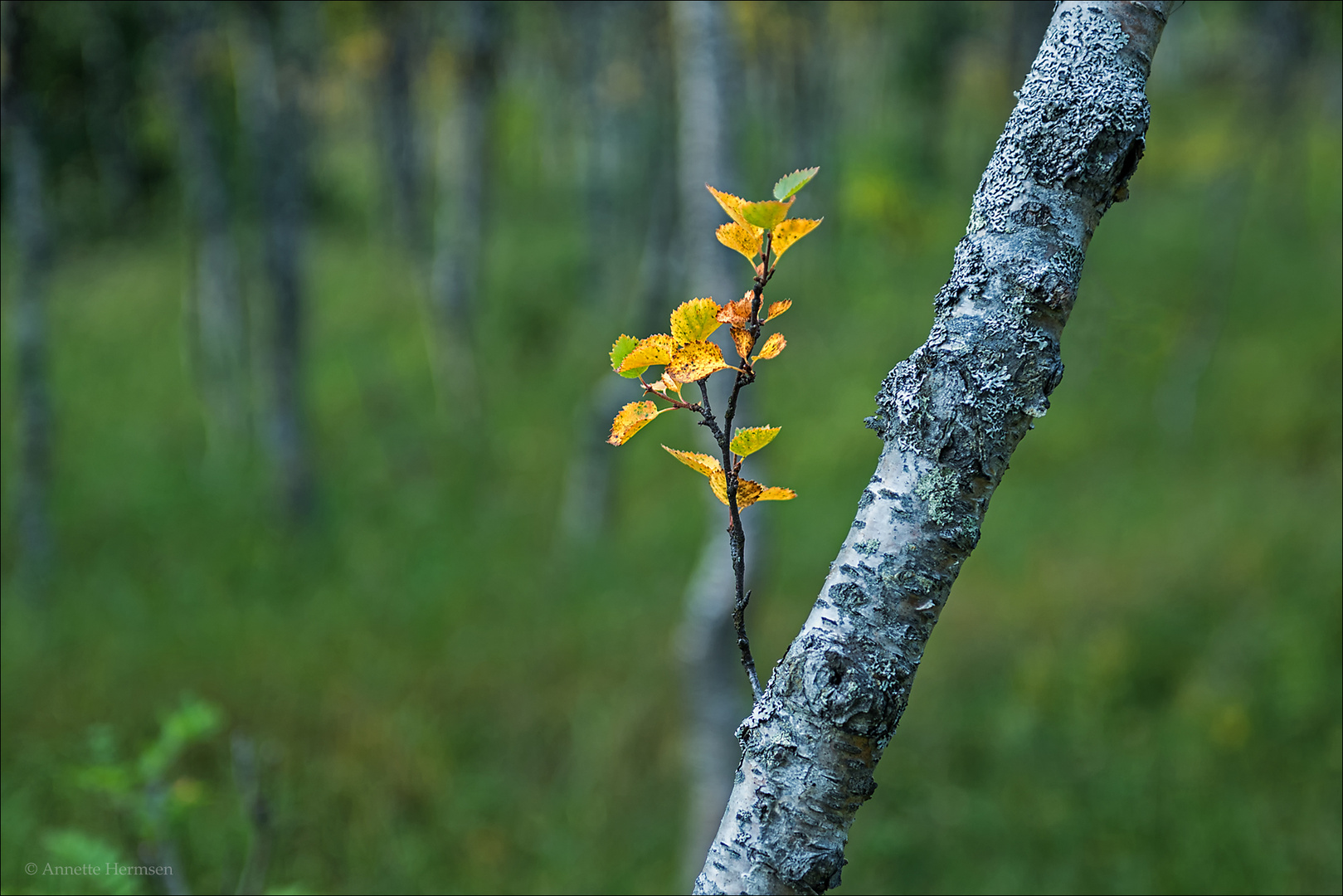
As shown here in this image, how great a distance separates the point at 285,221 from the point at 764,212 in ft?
17.1

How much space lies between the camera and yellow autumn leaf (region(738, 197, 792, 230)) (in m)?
0.83

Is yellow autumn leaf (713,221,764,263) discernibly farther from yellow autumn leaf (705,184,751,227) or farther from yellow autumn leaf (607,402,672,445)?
yellow autumn leaf (607,402,672,445)

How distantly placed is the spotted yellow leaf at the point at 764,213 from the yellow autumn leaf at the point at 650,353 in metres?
0.16

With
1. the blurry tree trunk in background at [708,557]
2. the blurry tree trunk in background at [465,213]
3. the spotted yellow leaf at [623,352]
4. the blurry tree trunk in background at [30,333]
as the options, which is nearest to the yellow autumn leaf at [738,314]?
the spotted yellow leaf at [623,352]

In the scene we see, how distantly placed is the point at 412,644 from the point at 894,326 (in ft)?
22.4

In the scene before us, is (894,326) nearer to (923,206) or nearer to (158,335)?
(923,206)

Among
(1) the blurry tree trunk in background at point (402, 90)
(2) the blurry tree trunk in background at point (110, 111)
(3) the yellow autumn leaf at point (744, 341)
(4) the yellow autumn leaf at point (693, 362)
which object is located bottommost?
(4) the yellow autumn leaf at point (693, 362)

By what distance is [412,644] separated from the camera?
4500mm

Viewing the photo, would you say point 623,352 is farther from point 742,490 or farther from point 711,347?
point 742,490

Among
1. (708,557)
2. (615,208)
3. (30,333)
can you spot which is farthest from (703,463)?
(615,208)

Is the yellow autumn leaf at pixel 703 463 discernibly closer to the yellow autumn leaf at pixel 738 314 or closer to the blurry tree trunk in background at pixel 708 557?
the yellow autumn leaf at pixel 738 314

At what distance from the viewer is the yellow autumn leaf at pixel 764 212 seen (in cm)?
83

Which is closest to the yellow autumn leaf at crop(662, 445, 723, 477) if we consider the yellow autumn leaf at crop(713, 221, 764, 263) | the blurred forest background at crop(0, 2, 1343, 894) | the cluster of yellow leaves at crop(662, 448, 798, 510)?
the cluster of yellow leaves at crop(662, 448, 798, 510)

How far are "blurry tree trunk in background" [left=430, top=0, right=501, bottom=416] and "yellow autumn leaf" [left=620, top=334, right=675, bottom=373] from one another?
6.60 meters
